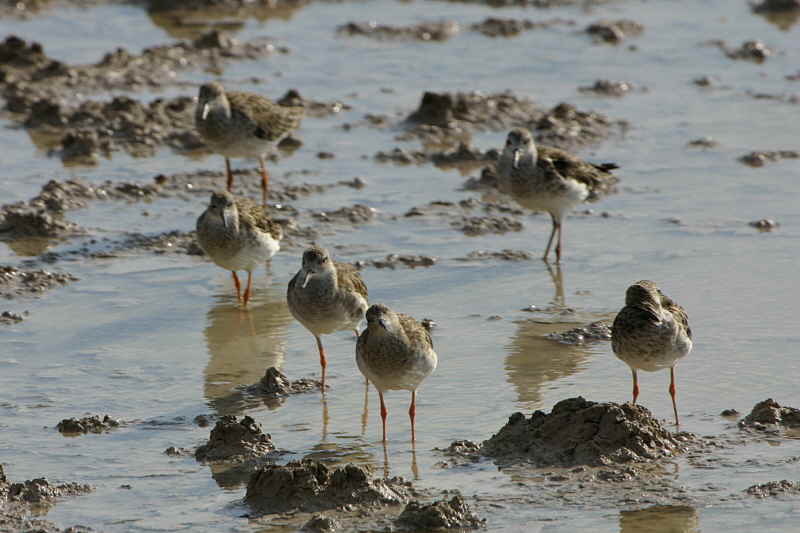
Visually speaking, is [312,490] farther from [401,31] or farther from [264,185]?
[401,31]

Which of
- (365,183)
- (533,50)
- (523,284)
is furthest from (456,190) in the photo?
(533,50)

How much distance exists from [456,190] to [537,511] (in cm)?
725

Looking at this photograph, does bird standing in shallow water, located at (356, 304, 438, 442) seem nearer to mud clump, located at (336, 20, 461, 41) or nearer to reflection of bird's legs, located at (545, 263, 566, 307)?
reflection of bird's legs, located at (545, 263, 566, 307)

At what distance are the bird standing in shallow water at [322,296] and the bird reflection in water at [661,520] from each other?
9.47 feet

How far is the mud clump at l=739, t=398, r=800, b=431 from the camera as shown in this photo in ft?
28.7

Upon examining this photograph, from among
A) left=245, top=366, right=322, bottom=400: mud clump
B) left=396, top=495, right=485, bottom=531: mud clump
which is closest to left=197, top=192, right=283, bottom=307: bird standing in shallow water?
left=245, top=366, right=322, bottom=400: mud clump

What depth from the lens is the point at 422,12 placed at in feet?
76.1

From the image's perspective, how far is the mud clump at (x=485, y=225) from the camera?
43.8 ft

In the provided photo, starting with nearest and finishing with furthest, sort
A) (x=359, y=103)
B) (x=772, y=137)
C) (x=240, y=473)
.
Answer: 1. (x=240, y=473)
2. (x=772, y=137)
3. (x=359, y=103)

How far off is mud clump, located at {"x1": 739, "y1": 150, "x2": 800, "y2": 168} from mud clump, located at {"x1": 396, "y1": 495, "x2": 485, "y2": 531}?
28.5 ft

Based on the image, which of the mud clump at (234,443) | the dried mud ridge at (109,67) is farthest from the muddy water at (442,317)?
the dried mud ridge at (109,67)

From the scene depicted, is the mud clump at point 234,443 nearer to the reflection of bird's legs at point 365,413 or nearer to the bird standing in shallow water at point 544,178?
the reflection of bird's legs at point 365,413

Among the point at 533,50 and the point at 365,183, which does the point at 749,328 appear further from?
the point at 533,50

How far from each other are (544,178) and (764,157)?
3.56m
